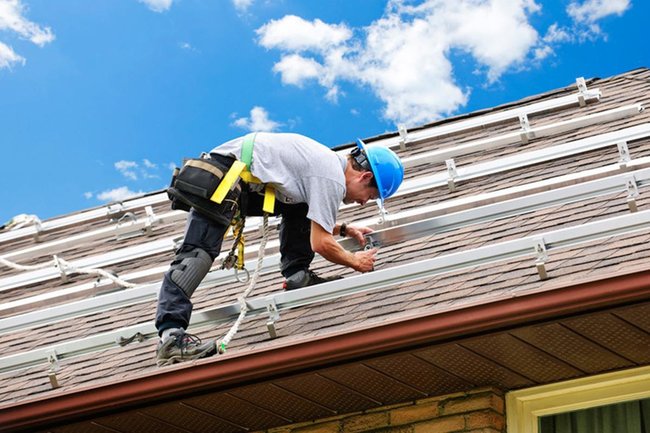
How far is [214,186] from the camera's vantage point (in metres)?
5.80

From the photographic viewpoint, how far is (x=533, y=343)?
16.7 feet

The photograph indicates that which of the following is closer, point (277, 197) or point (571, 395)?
point (571, 395)

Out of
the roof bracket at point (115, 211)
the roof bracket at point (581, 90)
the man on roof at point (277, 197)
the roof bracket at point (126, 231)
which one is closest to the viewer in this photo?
the man on roof at point (277, 197)

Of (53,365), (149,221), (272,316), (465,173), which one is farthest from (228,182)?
(149,221)

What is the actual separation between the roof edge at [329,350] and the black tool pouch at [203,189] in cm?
91

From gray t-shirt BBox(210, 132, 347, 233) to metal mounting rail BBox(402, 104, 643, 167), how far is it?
2.84 meters

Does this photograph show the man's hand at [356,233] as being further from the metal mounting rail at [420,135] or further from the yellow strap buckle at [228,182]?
the metal mounting rail at [420,135]

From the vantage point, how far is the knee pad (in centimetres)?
577

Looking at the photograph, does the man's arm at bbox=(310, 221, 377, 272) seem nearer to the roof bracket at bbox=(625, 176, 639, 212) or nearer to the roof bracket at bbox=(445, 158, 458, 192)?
the roof bracket at bbox=(625, 176, 639, 212)

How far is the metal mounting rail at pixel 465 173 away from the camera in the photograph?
7.52 metres

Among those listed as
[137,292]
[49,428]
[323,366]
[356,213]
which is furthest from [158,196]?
[323,366]

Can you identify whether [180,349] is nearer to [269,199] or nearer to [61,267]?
[269,199]

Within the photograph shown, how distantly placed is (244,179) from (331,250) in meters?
0.63

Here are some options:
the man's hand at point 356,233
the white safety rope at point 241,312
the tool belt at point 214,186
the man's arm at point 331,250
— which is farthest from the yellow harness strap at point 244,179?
the man's hand at point 356,233
